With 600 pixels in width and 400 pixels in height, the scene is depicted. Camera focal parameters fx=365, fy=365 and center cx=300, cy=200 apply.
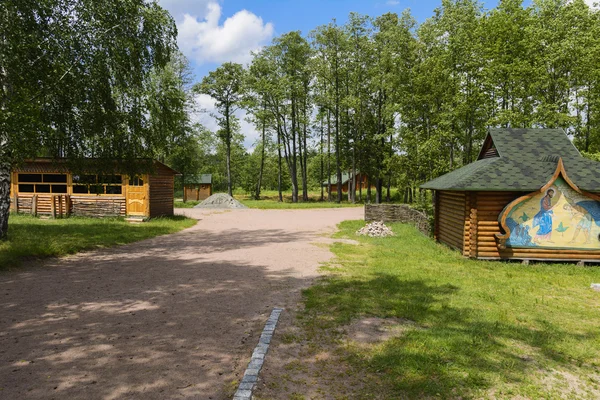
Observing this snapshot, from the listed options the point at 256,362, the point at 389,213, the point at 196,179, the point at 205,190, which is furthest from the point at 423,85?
the point at 205,190

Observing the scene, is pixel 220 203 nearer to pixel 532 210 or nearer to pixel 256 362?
pixel 532 210

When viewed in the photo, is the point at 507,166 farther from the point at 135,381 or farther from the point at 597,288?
the point at 135,381

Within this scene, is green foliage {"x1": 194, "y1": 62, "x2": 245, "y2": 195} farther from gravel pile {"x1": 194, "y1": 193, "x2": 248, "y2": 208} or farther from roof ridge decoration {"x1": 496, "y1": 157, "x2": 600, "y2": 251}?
roof ridge decoration {"x1": 496, "y1": 157, "x2": 600, "y2": 251}

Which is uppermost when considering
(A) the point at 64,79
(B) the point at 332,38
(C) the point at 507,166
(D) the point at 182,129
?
(B) the point at 332,38

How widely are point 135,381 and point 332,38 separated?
43206 millimetres

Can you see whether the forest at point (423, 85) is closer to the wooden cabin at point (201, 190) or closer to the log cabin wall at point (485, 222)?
the wooden cabin at point (201, 190)

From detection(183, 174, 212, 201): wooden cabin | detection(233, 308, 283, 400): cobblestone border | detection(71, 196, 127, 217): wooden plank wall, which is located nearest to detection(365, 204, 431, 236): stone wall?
detection(71, 196, 127, 217): wooden plank wall

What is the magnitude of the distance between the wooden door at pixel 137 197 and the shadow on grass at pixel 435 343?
62.0 ft

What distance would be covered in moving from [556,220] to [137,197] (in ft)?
75.3

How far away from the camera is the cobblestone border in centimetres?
416

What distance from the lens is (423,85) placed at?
24359mm

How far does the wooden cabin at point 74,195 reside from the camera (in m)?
24.3

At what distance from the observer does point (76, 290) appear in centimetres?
853

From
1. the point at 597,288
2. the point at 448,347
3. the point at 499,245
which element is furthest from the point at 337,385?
the point at 499,245
